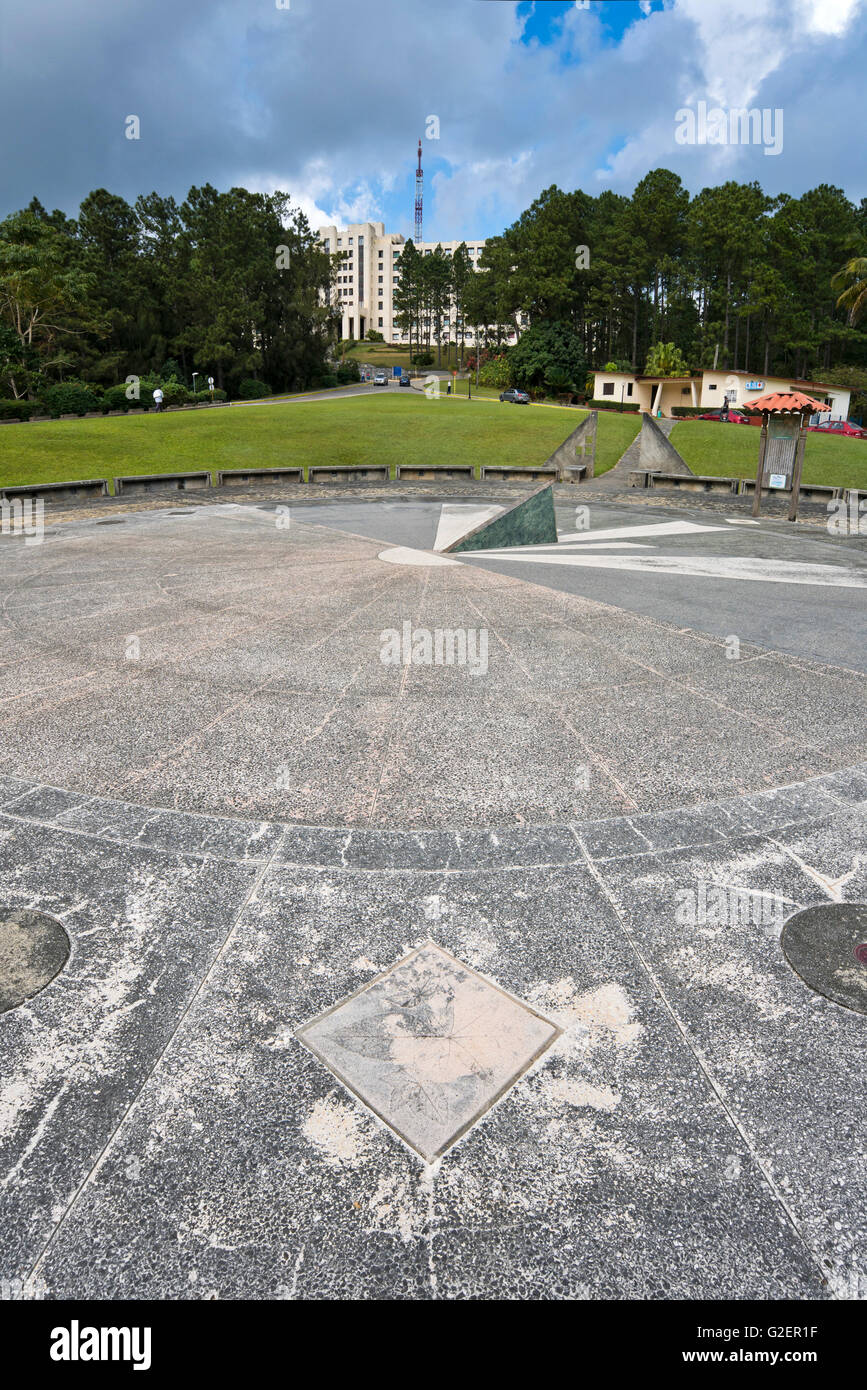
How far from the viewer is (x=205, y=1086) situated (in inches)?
165

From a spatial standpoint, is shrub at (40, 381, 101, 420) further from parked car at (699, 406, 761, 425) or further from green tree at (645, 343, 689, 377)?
green tree at (645, 343, 689, 377)

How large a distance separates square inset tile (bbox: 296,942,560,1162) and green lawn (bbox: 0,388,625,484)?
27755 mm

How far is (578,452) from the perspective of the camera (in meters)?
37.5

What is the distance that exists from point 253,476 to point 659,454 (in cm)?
2037

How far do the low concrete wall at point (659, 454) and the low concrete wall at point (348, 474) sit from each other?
13.3 m

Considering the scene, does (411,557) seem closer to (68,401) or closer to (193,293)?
(68,401)

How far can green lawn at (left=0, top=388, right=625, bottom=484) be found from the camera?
1195 inches

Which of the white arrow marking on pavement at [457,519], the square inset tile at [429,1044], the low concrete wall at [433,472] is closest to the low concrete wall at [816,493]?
the white arrow marking on pavement at [457,519]

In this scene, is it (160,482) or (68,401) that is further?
(68,401)

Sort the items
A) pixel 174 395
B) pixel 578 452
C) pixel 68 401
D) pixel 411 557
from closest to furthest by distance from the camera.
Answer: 1. pixel 411 557
2. pixel 578 452
3. pixel 68 401
4. pixel 174 395

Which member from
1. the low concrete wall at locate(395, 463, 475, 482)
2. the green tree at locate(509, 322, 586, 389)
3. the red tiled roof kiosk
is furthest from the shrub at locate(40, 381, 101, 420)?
the red tiled roof kiosk

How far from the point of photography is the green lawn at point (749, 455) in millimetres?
32469

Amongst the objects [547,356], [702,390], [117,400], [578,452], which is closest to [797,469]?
[578,452]
